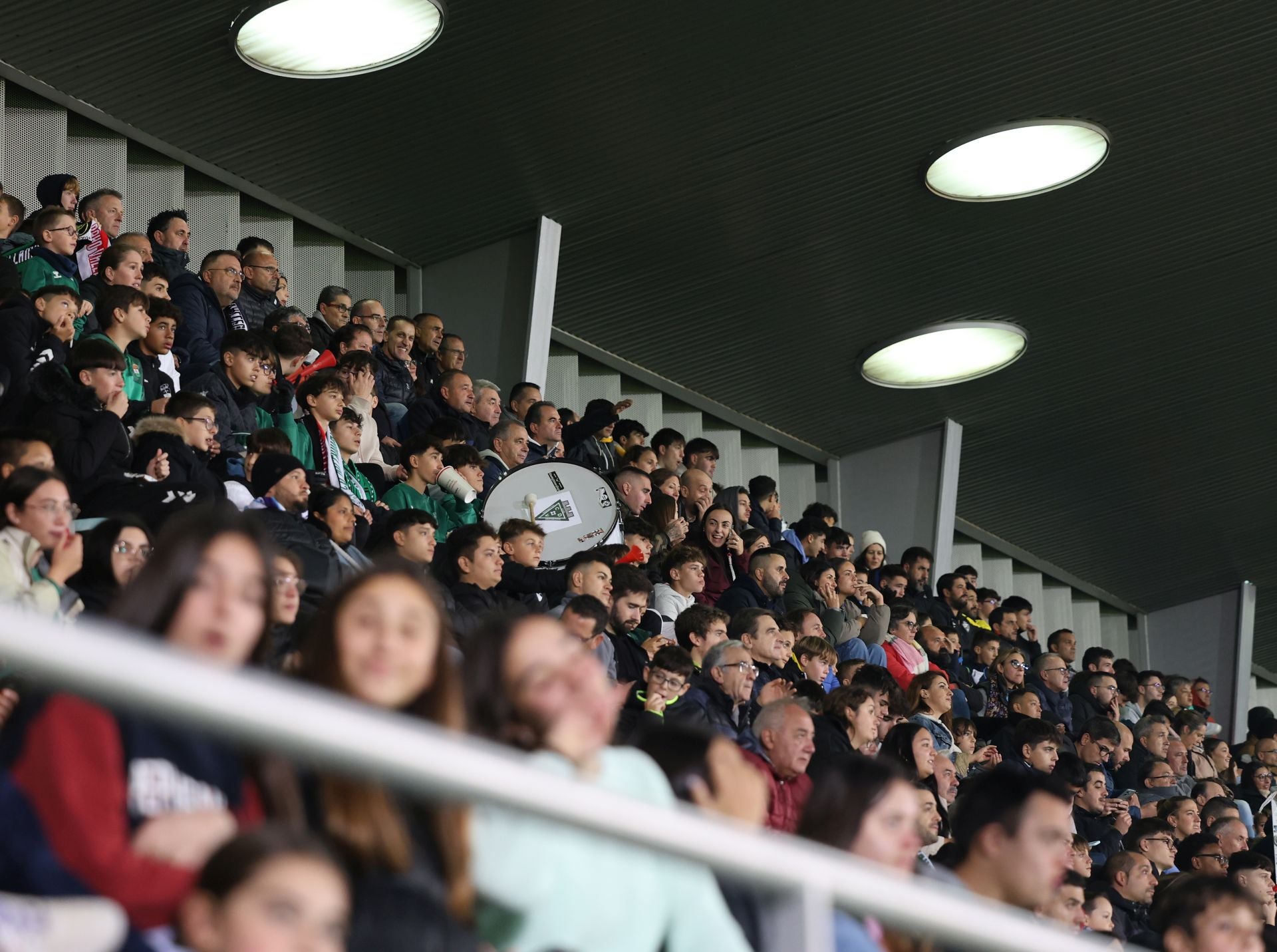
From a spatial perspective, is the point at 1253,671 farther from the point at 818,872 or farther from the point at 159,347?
the point at 818,872

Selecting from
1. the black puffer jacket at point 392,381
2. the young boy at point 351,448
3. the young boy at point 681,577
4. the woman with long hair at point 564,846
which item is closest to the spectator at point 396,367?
the black puffer jacket at point 392,381

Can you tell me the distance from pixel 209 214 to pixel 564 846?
9.74 meters

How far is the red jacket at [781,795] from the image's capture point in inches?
233

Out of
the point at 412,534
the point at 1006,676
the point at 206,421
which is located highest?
the point at 1006,676

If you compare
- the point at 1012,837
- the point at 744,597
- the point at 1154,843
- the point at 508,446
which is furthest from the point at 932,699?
the point at 1012,837

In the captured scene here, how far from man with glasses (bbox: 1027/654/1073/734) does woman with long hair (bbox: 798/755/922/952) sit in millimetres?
9450

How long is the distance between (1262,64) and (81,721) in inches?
391

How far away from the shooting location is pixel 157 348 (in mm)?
7160

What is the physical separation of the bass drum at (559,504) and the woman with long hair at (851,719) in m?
1.40

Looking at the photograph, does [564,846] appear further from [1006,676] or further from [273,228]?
[1006,676]

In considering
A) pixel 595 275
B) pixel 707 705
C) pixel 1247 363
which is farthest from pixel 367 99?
pixel 1247 363

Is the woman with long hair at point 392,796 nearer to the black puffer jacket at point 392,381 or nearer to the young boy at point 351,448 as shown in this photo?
the young boy at point 351,448

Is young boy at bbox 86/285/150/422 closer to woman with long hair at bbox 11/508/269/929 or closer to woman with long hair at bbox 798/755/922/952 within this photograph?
woman with long hair at bbox 798/755/922/952

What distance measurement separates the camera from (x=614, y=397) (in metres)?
14.4
